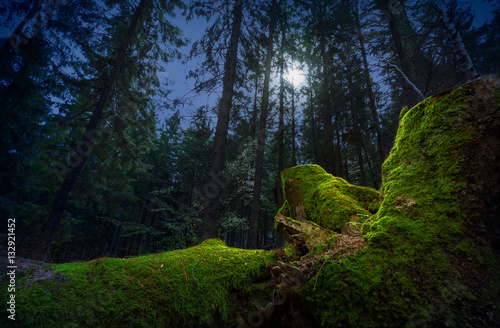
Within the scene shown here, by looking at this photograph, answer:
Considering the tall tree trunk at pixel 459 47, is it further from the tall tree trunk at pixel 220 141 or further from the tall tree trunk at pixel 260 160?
the tall tree trunk at pixel 220 141

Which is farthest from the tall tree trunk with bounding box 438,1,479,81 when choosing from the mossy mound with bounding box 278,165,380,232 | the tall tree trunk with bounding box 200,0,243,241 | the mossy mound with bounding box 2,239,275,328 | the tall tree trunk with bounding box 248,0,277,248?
the mossy mound with bounding box 2,239,275,328

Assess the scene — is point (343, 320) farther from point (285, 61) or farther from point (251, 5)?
point (285, 61)

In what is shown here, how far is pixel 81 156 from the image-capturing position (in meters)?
7.33

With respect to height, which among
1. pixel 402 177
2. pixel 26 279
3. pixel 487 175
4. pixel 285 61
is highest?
pixel 285 61

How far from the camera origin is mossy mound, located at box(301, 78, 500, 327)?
1.22 metres

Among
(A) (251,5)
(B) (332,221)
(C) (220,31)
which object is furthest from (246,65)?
(B) (332,221)

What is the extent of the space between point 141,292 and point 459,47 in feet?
30.1

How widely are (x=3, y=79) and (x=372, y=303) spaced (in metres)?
13.8

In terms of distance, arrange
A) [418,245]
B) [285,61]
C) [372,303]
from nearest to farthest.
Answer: [372,303] < [418,245] < [285,61]

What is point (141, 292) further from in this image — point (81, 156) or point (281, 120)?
point (281, 120)

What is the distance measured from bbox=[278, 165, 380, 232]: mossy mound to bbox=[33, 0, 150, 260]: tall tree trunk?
7.79 m

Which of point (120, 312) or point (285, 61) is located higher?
point (285, 61)

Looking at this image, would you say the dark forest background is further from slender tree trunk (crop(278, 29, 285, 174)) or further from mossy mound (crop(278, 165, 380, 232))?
mossy mound (crop(278, 165, 380, 232))

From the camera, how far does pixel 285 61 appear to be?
11.6m
